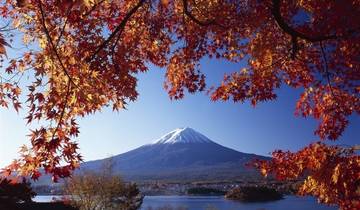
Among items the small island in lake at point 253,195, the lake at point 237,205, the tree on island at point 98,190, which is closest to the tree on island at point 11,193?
the tree on island at point 98,190

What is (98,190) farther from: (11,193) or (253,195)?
(253,195)

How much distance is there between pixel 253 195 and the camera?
79.9m

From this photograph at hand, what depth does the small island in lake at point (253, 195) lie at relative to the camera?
3123 inches

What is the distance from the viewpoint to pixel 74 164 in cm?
823

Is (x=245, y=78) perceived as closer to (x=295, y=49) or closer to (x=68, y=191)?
(x=295, y=49)

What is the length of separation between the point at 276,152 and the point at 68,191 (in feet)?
55.1

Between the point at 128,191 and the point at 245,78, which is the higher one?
the point at 245,78

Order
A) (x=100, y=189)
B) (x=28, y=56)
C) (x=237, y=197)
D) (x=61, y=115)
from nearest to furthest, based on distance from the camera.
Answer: (x=61, y=115) < (x=28, y=56) < (x=100, y=189) < (x=237, y=197)

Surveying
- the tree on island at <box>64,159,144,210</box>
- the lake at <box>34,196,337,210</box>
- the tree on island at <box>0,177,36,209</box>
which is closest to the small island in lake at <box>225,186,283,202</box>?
the lake at <box>34,196,337,210</box>

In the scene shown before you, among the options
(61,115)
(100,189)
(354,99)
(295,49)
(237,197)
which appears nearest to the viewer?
(61,115)

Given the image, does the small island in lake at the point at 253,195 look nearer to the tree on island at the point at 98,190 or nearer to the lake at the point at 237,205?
the lake at the point at 237,205

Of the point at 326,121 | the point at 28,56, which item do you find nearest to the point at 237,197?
the point at 326,121

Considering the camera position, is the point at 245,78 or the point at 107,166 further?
the point at 107,166

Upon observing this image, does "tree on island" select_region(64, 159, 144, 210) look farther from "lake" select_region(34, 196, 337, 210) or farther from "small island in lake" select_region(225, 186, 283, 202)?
"small island in lake" select_region(225, 186, 283, 202)
